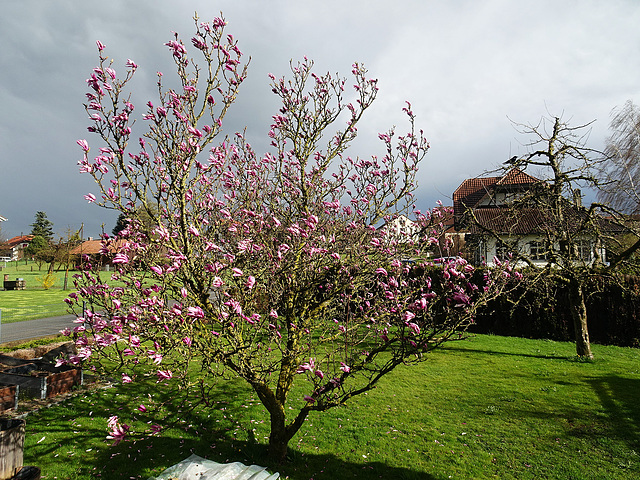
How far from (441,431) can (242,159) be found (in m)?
5.81

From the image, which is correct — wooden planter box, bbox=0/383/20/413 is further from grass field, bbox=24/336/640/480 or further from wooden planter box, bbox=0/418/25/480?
wooden planter box, bbox=0/418/25/480

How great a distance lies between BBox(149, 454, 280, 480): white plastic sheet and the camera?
162 inches

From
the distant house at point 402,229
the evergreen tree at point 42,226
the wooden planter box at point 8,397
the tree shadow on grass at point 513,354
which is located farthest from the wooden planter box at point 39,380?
the evergreen tree at point 42,226

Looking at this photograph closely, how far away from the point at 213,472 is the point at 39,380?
5.22 metres

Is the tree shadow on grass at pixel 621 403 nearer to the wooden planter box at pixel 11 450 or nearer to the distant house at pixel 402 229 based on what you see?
the distant house at pixel 402 229

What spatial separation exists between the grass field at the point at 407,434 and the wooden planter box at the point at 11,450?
1386 millimetres

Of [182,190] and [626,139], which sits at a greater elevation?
[626,139]

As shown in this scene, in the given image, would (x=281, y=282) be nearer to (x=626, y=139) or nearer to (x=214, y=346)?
(x=214, y=346)

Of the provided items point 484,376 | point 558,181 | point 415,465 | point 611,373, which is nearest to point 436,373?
point 484,376

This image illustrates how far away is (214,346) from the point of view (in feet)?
13.8

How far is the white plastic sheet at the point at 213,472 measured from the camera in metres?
4.11

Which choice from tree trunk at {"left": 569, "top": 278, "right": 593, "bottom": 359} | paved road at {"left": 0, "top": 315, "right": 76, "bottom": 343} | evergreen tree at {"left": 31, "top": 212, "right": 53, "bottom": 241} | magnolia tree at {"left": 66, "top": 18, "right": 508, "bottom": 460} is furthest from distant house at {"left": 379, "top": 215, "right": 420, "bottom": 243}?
evergreen tree at {"left": 31, "top": 212, "right": 53, "bottom": 241}

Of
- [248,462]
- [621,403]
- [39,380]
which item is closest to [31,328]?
[39,380]

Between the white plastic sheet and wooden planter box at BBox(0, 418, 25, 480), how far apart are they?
140 centimetres
